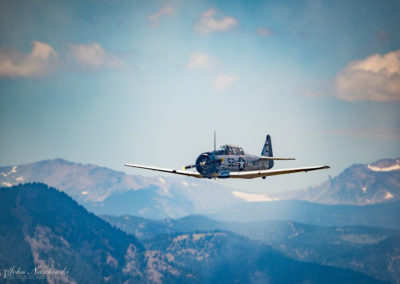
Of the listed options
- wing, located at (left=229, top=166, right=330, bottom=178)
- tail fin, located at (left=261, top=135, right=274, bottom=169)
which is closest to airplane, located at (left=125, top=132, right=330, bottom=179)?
wing, located at (left=229, top=166, right=330, bottom=178)

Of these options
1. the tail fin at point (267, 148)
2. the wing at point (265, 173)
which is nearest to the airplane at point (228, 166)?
the wing at point (265, 173)

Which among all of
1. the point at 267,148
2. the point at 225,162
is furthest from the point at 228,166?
the point at 267,148

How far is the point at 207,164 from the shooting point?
59.9m

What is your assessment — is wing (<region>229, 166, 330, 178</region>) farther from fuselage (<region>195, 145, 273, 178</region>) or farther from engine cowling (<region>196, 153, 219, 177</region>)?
engine cowling (<region>196, 153, 219, 177</region>)

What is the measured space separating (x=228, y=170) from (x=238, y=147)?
497 cm

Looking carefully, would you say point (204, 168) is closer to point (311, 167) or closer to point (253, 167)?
point (253, 167)

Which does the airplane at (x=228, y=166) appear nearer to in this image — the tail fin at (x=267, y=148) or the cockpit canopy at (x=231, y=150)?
the cockpit canopy at (x=231, y=150)

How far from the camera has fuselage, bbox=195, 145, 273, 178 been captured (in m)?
59.5

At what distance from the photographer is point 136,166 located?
6438 centimetres

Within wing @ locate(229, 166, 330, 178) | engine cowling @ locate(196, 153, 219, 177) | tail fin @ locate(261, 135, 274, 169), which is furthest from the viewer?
tail fin @ locate(261, 135, 274, 169)

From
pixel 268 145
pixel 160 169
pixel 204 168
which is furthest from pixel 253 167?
pixel 268 145

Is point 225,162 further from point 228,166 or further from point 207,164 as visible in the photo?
point 207,164

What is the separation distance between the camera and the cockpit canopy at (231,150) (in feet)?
206

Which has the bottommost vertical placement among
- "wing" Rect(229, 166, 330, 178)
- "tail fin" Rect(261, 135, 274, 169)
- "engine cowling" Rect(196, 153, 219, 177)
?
"wing" Rect(229, 166, 330, 178)
